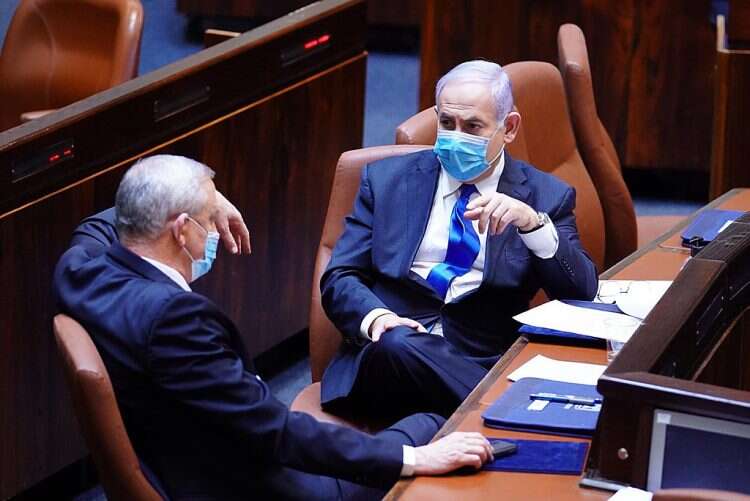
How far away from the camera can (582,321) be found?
8.86 feet

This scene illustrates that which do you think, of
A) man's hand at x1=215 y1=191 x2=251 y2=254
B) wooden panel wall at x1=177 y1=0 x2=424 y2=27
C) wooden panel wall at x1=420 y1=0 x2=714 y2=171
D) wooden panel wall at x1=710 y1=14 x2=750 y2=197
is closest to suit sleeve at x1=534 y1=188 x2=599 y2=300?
man's hand at x1=215 y1=191 x2=251 y2=254

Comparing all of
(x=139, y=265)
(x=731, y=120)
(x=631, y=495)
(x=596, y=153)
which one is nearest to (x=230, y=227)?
(x=139, y=265)

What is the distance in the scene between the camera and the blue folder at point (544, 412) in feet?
7.39

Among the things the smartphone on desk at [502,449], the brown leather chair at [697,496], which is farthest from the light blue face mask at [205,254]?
the brown leather chair at [697,496]

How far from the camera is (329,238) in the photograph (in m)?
3.19

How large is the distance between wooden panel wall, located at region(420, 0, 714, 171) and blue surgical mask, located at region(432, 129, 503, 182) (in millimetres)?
2525

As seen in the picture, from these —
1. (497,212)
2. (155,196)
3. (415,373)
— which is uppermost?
(155,196)

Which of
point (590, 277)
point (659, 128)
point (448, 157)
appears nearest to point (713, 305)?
point (590, 277)

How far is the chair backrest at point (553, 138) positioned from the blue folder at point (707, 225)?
1.36ft

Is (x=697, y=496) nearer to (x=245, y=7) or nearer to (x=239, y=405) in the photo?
(x=239, y=405)

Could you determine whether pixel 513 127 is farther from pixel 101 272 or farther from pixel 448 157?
→ pixel 101 272

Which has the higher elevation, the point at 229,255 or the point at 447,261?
the point at 447,261

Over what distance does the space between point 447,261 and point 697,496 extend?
4.41 feet

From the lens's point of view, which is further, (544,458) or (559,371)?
(559,371)
